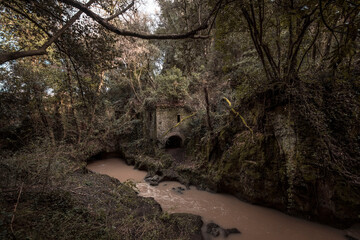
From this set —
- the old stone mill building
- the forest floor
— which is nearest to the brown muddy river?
the forest floor

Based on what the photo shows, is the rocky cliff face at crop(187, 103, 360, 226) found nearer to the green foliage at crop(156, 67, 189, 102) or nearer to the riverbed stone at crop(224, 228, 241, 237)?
the riverbed stone at crop(224, 228, 241, 237)

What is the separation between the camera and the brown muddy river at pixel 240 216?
4.52 meters

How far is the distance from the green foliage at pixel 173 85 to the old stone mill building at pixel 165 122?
3.01 ft

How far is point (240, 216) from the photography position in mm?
5625

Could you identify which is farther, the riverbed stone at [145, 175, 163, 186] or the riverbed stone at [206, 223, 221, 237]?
the riverbed stone at [145, 175, 163, 186]

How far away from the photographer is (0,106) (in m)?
3.73

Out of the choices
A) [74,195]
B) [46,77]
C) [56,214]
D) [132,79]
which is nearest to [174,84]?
[132,79]

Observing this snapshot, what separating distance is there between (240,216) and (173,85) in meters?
10.1

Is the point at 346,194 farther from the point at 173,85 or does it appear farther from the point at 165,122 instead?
the point at 173,85

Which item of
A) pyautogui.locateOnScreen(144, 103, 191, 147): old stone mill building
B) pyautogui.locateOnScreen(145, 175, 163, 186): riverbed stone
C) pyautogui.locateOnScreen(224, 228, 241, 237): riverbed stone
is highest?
pyautogui.locateOnScreen(144, 103, 191, 147): old stone mill building

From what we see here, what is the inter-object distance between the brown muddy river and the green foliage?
729 centimetres

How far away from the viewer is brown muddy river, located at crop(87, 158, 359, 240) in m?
4.52

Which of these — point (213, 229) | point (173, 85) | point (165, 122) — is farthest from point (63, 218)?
point (173, 85)

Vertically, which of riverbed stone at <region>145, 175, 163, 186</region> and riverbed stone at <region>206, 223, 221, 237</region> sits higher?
riverbed stone at <region>206, 223, 221, 237</region>
